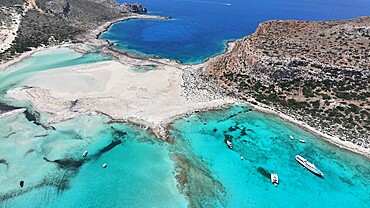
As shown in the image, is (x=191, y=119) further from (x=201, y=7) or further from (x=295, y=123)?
(x=201, y=7)

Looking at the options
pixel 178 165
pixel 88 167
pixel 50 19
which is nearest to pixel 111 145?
pixel 88 167

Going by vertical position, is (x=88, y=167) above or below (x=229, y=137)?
above

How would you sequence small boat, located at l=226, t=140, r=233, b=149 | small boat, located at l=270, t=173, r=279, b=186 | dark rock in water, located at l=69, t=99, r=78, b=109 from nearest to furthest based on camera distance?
small boat, located at l=270, t=173, r=279, b=186 < small boat, located at l=226, t=140, r=233, b=149 < dark rock in water, located at l=69, t=99, r=78, b=109

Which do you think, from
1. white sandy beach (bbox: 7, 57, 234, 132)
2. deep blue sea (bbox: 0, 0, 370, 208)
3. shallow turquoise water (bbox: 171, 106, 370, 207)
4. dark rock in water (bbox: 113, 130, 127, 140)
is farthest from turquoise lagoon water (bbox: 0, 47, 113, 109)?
shallow turquoise water (bbox: 171, 106, 370, 207)

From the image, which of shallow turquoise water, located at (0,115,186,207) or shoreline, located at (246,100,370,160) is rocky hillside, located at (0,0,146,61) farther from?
shoreline, located at (246,100,370,160)

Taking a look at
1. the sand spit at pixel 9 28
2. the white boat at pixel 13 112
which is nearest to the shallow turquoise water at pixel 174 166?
the white boat at pixel 13 112

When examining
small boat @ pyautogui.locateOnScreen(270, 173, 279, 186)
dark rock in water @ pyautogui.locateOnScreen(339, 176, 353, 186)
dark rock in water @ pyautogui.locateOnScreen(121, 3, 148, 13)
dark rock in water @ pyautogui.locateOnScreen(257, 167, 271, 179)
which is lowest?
dark rock in water @ pyautogui.locateOnScreen(339, 176, 353, 186)

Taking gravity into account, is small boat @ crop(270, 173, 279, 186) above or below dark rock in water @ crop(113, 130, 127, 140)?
below

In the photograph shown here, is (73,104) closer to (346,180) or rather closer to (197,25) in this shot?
(346,180)
